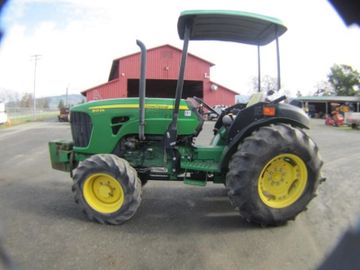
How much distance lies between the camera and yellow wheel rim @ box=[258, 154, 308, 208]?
4.68 meters

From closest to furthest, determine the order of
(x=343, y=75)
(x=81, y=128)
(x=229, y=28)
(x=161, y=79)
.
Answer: (x=343, y=75), (x=229, y=28), (x=81, y=128), (x=161, y=79)

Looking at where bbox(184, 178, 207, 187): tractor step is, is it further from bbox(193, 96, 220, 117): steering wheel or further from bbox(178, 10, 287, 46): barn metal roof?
bbox(178, 10, 287, 46): barn metal roof

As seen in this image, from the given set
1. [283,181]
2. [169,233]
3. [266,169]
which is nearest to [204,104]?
[266,169]

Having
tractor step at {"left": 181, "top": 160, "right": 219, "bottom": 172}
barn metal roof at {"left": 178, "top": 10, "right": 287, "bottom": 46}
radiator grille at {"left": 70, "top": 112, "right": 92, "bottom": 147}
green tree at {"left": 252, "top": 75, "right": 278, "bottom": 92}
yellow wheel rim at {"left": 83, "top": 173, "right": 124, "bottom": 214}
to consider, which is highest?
barn metal roof at {"left": 178, "top": 10, "right": 287, "bottom": 46}

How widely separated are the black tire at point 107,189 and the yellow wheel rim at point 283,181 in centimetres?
148

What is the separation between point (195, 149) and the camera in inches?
214

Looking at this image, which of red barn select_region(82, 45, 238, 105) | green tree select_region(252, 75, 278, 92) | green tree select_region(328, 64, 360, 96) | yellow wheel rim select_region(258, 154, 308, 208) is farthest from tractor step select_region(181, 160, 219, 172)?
red barn select_region(82, 45, 238, 105)

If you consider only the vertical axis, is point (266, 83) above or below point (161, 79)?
below

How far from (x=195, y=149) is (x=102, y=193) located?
4.35 feet

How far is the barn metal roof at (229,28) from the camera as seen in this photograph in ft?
14.7

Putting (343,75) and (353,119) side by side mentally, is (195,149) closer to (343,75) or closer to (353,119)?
(343,75)

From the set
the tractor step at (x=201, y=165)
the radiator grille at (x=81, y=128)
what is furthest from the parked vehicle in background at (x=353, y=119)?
the radiator grille at (x=81, y=128)

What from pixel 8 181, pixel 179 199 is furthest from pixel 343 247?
pixel 8 181

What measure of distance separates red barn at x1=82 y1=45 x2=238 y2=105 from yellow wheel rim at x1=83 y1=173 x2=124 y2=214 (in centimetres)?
2550
